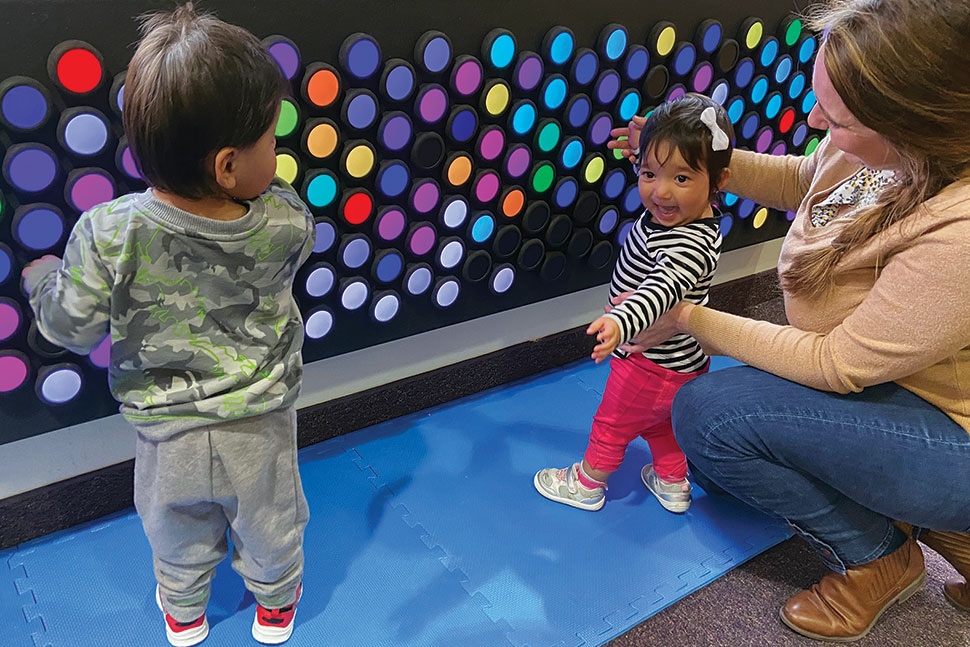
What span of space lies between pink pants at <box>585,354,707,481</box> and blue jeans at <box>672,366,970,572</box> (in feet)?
0.16

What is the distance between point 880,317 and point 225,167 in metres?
0.73

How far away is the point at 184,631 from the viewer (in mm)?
977

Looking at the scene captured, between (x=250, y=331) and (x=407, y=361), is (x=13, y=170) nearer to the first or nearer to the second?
(x=250, y=331)

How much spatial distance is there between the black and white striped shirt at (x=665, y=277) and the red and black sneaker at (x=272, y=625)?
561 mm

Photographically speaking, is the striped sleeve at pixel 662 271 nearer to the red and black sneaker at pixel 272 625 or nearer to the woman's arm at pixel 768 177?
the woman's arm at pixel 768 177

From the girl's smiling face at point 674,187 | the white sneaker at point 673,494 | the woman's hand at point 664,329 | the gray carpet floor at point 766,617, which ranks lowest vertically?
the gray carpet floor at point 766,617

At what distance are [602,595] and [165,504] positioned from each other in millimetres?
620

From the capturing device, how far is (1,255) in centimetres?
84

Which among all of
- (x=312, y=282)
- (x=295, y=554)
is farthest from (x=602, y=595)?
(x=312, y=282)

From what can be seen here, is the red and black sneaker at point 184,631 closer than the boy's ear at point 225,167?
No

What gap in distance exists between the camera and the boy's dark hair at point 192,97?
662mm

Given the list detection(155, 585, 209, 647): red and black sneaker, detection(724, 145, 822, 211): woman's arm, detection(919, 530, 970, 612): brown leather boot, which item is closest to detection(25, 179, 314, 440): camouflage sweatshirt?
detection(155, 585, 209, 647): red and black sneaker

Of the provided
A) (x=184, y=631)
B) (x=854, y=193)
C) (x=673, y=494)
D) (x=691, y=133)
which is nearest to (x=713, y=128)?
(x=691, y=133)

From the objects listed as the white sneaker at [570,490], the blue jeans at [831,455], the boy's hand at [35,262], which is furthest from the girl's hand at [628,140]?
the boy's hand at [35,262]
